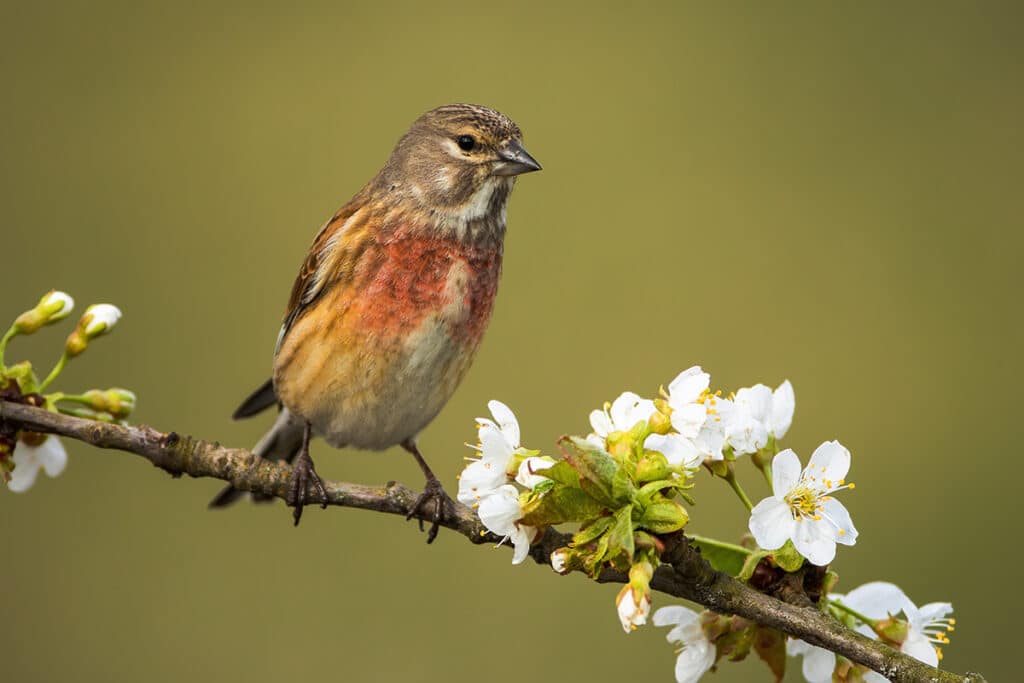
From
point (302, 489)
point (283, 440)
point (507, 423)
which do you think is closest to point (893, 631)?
point (507, 423)

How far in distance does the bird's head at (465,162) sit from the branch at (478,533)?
91cm

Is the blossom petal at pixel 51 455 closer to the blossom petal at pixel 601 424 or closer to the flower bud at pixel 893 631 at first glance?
the blossom petal at pixel 601 424

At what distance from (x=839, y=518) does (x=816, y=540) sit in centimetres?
6

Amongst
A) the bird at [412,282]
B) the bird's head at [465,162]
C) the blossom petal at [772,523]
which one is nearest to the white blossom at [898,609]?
the blossom petal at [772,523]

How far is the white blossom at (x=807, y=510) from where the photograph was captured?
1.81m

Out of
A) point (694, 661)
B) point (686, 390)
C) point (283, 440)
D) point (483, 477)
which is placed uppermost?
point (686, 390)

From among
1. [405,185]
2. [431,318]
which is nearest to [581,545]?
[431,318]

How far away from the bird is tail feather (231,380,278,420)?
184mm

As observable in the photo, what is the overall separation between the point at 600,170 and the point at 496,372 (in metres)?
1.42

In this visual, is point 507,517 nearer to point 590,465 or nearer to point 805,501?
point 590,465

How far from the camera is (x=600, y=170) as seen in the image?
6.42 meters

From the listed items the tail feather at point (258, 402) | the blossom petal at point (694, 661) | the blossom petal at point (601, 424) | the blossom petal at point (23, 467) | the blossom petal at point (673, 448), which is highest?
the blossom petal at point (673, 448)

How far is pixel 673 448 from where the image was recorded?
5.96 ft

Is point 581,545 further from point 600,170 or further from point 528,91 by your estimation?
point 528,91
